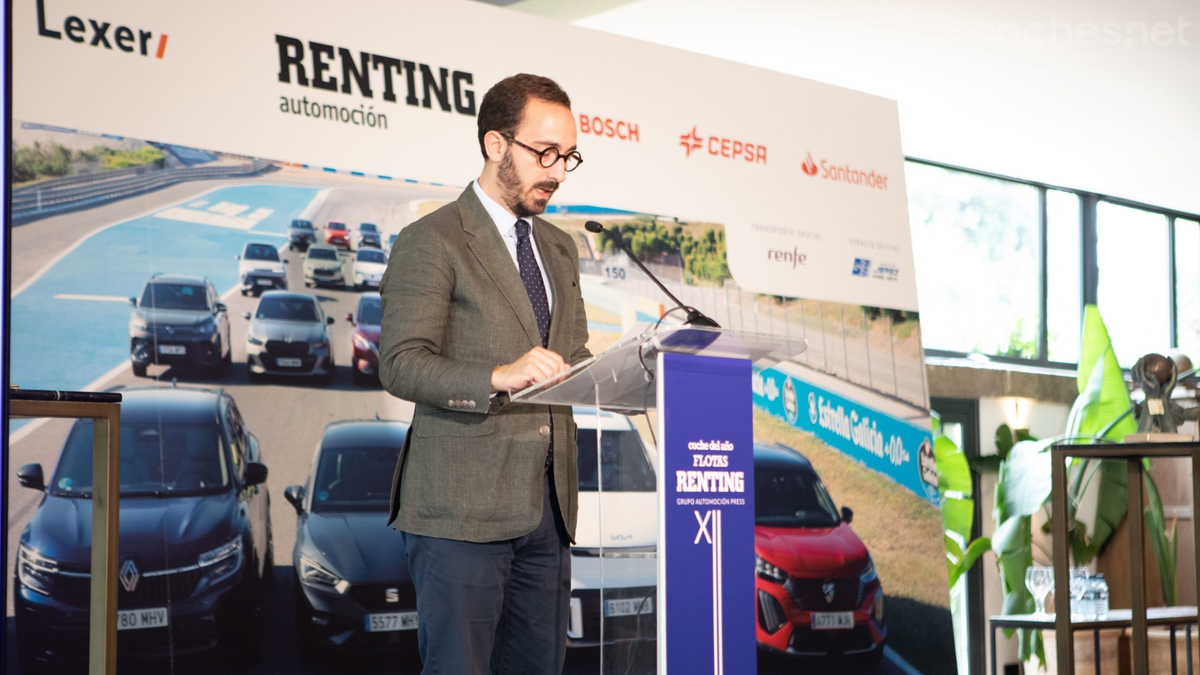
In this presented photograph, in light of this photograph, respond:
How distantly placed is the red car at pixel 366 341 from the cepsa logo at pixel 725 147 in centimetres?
151

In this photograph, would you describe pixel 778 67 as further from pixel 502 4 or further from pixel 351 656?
pixel 351 656

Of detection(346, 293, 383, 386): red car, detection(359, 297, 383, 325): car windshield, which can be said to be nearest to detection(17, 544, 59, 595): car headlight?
detection(346, 293, 383, 386): red car

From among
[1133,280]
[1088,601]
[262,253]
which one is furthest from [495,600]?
[1133,280]

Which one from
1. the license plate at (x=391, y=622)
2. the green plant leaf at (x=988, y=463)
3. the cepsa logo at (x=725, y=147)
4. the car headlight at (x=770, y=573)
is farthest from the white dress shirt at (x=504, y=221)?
the green plant leaf at (x=988, y=463)

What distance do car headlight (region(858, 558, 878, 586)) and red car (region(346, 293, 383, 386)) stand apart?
2.30 meters

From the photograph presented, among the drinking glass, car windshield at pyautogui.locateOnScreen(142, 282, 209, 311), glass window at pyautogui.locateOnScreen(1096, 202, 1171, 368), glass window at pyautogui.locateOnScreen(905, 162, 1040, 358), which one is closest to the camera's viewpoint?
car windshield at pyautogui.locateOnScreen(142, 282, 209, 311)

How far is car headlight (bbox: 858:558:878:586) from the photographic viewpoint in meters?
4.31

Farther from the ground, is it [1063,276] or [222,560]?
[1063,276]

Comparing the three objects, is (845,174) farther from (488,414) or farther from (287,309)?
(488,414)

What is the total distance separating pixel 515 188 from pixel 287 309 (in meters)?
1.52

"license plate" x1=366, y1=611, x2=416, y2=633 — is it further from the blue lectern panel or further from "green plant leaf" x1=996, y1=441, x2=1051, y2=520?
"green plant leaf" x1=996, y1=441, x2=1051, y2=520

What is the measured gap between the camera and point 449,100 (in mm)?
3584

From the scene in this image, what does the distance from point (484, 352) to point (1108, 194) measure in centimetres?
688

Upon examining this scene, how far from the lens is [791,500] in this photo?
4246 millimetres
